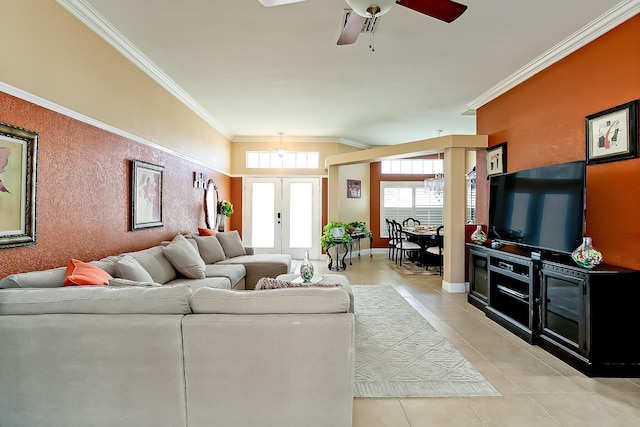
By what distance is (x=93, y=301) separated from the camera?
176 cm

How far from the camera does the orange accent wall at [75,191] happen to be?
2.36 meters

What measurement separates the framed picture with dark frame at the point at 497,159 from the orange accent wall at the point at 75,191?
15.6 feet

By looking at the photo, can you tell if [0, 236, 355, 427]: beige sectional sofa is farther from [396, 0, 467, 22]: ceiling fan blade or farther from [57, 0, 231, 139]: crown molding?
[57, 0, 231, 139]: crown molding

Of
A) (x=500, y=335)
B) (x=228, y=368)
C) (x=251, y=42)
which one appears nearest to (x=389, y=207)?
(x=500, y=335)

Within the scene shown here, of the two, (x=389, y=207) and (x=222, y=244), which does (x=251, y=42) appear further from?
(x=389, y=207)

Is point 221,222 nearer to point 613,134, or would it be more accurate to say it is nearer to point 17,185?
point 17,185

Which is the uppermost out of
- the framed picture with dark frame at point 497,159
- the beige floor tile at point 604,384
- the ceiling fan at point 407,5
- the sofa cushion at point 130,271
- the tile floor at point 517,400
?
the ceiling fan at point 407,5

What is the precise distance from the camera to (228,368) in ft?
5.61

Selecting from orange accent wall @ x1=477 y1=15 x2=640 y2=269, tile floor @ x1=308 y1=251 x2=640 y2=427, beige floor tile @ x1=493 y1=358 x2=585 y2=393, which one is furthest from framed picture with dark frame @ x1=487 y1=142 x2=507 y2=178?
beige floor tile @ x1=493 y1=358 x2=585 y2=393

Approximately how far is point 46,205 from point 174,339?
1.69m

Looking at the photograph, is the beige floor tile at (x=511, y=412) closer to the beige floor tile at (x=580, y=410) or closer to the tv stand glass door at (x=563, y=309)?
the beige floor tile at (x=580, y=410)

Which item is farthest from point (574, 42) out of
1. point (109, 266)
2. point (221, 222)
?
point (221, 222)

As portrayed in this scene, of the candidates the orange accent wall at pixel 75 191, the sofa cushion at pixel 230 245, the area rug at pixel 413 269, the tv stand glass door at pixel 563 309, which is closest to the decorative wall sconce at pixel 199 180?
the sofa cushion at pixel 230 245

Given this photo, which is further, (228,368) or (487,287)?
(487,287)
